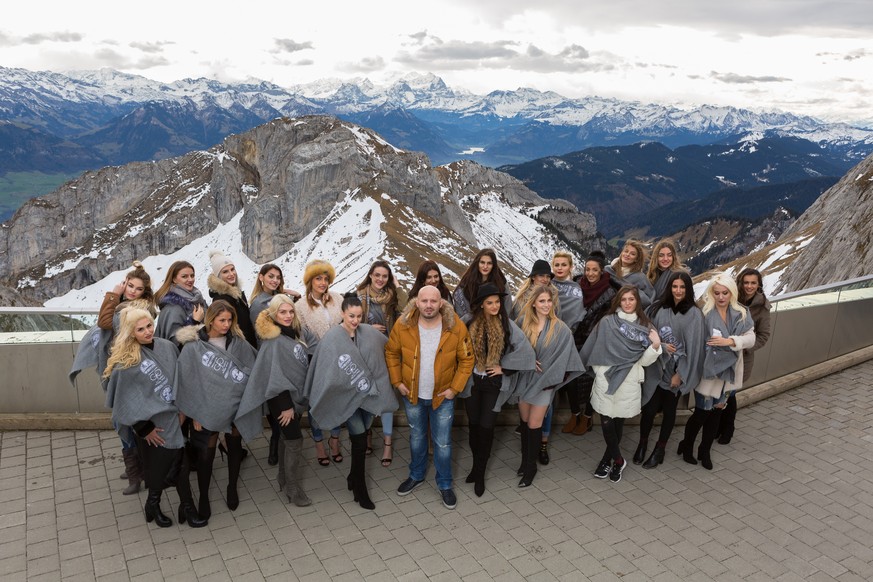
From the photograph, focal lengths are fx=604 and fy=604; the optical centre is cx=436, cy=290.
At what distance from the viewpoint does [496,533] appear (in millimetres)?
6270

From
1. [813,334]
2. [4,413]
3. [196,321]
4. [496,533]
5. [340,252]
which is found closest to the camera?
[496,533]

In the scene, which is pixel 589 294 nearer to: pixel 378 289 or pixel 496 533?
pixel 378 289

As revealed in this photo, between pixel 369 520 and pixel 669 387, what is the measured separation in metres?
3.91

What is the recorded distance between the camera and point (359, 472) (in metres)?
6.68

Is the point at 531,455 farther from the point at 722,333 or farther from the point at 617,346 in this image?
the point at 722,333

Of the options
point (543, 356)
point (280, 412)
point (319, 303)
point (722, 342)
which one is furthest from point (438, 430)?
point (722, 342)

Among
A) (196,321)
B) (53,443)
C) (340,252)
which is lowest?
(340,252)

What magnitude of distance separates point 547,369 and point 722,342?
2.12 meters

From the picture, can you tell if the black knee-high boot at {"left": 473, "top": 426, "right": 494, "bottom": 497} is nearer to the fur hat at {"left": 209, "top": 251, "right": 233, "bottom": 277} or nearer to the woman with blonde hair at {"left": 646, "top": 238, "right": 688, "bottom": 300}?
the woman with blonde hair at {"left": 646, "top": 238, "right": 688, "bottom": 300}

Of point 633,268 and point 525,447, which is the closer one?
point 525,447

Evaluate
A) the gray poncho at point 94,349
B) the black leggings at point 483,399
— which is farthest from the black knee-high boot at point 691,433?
the gray poncho at point 94,349

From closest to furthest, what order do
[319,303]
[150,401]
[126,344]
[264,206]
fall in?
[126,344] → [150,401] → [319,303] → [264,206]

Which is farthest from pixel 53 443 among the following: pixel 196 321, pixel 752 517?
pixel 752 517

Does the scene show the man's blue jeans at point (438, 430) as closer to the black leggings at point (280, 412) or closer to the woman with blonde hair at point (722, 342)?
the black leggings at point (280, 412)
